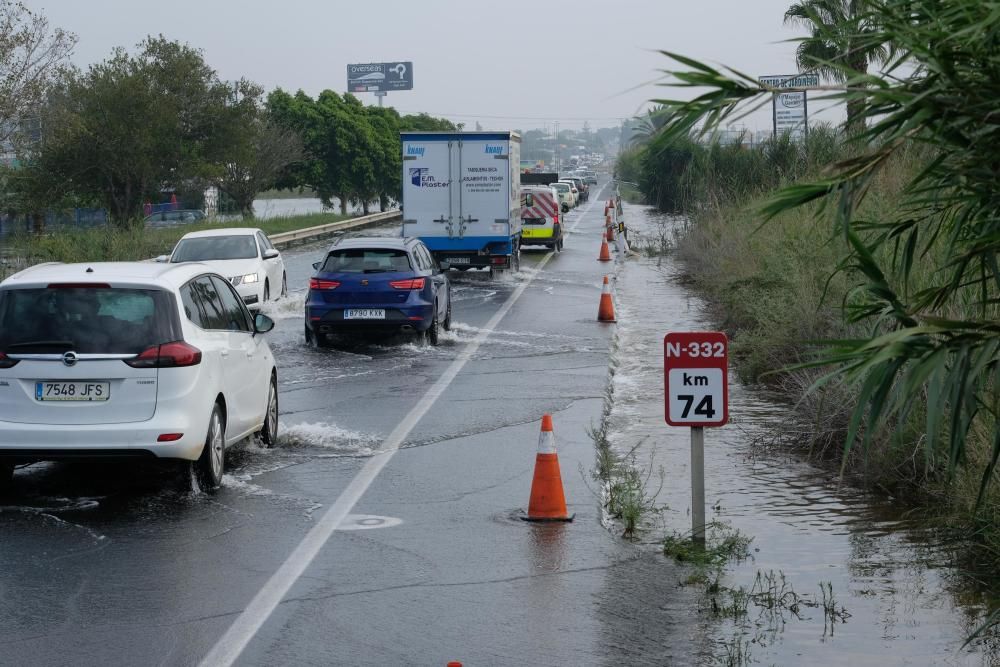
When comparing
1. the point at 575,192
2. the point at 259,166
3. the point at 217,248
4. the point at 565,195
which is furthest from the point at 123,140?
the point at 575,192

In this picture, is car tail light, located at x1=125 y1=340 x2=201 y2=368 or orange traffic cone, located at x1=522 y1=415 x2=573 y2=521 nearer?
orange traffic cone, located at x1=522 y1=415 x2=573 y2=521

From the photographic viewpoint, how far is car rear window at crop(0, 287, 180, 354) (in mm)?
9773

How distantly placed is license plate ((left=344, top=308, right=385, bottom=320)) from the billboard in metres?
151

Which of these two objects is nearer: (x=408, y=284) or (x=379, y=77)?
(x=408, y=284)

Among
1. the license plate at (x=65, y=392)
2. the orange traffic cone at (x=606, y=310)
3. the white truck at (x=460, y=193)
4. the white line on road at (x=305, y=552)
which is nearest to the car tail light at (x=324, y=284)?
the white line on road at (x=305, y=552)

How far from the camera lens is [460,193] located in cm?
3192

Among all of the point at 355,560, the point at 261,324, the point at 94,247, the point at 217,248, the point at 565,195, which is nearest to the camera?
the point at 355,560

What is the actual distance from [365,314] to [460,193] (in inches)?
508

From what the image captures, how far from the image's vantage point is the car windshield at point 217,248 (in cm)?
2467

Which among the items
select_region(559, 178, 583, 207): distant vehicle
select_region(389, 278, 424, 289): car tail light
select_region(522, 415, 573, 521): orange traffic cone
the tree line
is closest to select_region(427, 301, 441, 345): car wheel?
select_region(389, 278, 424, 289): car tail light

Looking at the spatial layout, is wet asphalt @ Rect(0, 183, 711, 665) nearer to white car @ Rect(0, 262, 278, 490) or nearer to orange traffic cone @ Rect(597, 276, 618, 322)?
white car @ Rect(0, 262, 278, 490)

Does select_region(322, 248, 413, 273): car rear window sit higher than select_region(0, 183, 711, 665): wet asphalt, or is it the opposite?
select_region(322, 248, 413, 273): car rear window

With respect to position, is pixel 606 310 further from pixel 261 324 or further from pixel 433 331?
pixel 261 324

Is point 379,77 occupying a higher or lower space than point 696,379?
higher
